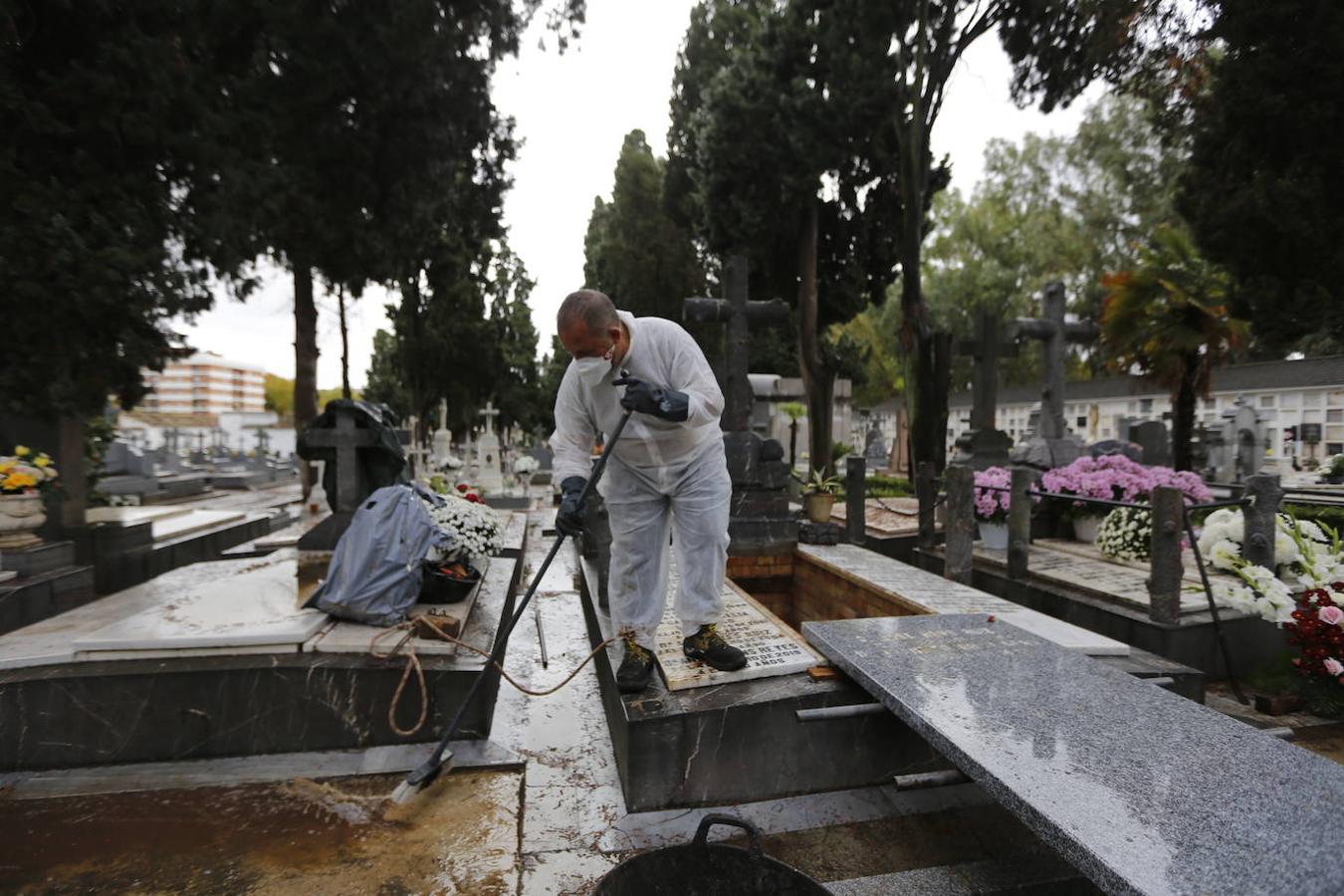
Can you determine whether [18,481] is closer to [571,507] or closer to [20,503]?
[20,503]

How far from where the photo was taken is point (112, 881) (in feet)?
6.97

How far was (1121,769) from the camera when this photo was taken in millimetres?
1937

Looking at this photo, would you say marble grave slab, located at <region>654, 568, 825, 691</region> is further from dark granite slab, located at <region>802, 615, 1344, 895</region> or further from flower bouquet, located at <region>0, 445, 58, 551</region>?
flower bouquet, located at <region>0, 445, 58, 551</region>

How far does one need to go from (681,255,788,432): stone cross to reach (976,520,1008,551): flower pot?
2498 millimetres

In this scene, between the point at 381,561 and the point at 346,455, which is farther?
the point at 346,455

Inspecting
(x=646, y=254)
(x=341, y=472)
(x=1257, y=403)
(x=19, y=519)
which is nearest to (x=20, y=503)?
(x=19, y=519)

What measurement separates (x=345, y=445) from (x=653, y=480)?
294 cm

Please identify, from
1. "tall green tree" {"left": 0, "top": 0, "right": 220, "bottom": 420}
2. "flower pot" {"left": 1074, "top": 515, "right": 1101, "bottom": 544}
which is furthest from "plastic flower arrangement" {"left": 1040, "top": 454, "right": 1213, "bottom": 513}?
"tall green tree" {"left": 0, "top": 0, "right": 220, "bottom": 420}

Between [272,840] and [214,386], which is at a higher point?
[214,386]

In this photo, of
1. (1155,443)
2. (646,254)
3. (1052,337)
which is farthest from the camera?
(646,254)

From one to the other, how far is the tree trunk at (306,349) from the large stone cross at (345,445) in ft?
24.2

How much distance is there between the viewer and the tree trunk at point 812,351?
53.3 ft

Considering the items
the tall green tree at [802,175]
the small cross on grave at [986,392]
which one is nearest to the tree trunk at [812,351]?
the tall green tree at [802,175]

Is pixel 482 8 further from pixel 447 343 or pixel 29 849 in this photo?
pixel 447 343
